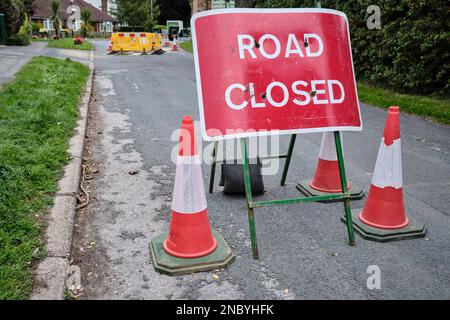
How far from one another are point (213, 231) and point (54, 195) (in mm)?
1615

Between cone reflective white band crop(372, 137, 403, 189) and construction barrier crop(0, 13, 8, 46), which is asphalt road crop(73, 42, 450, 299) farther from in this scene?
construction barrier crop(0, 13, 8, 46)

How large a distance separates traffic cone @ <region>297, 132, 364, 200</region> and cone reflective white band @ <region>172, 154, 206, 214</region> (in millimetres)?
1669

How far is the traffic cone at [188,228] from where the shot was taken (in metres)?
3.11

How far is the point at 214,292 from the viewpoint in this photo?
9.40 ft

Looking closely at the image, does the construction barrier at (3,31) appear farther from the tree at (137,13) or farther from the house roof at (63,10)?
the tree at (137,13)

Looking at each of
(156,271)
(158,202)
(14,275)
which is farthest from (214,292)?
(158,202)

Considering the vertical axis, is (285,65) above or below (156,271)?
above

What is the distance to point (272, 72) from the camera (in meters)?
3.42

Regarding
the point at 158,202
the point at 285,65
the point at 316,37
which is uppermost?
the point at 316,37

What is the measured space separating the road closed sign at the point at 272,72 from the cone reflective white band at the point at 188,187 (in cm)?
24

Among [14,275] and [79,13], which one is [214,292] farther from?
[79,13]

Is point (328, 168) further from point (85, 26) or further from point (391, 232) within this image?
point (85, 26)

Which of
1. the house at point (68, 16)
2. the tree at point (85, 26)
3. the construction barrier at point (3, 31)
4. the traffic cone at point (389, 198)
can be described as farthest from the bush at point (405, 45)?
the house at point (68, 16)
